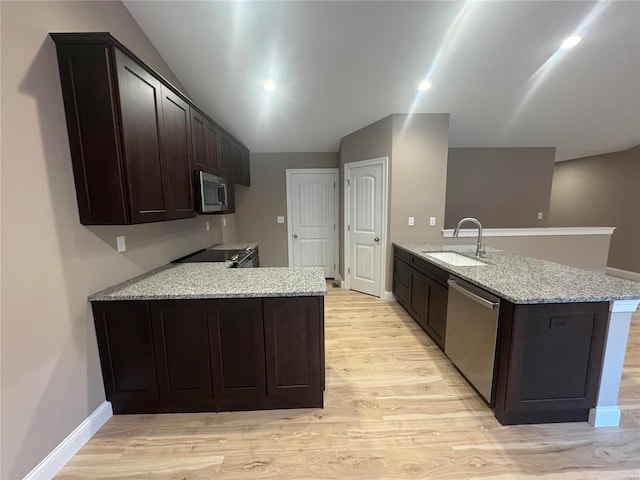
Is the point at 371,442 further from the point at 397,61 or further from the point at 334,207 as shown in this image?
the point at 334,207

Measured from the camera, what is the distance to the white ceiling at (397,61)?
2072 millimetres

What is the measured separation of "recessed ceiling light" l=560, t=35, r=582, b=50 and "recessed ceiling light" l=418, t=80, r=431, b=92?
1.17 meters

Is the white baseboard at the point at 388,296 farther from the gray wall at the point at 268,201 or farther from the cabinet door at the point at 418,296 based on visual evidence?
the gray wall at the point at 268,201

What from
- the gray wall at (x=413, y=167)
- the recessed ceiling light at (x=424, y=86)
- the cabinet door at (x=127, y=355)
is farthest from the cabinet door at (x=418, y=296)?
the cabinet door at (x=127, y=355)

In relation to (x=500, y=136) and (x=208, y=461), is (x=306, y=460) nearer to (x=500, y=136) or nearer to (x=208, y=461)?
(x=208, y=461)

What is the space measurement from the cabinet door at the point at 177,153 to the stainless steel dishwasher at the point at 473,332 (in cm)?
235

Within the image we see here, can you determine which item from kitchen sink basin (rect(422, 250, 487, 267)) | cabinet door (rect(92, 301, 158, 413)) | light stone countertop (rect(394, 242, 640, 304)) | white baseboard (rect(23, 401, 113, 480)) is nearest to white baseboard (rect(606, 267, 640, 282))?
light stone countertop (rect(394, 242, 640, 304))

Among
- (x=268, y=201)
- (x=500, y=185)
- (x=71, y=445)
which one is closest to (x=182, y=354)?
(x=71, y=445)

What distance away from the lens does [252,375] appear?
180 cm

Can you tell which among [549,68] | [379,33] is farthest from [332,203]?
[549,68]

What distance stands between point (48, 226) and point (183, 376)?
1.20m

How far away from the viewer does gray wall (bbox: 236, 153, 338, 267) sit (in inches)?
187

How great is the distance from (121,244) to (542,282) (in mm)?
3010

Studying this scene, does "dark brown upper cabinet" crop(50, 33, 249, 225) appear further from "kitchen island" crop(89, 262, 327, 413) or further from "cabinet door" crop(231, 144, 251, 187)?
"cabinet door" crop(231, 144, 251, 187)
